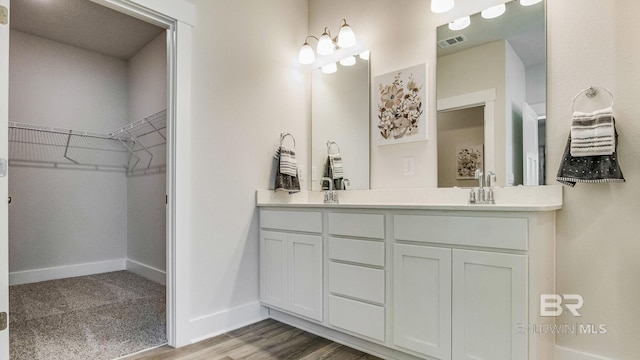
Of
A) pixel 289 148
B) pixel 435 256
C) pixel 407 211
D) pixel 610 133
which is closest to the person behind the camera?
pixel 610 133

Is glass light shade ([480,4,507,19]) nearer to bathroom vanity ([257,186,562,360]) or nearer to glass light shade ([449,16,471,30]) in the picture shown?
glass light shade ([449,16,471,30])

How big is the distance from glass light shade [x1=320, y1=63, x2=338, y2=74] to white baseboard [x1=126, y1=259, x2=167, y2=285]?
2505 mm

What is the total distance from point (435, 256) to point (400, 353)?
636mm

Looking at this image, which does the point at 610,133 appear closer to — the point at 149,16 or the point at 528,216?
Answer: the point at 528,216

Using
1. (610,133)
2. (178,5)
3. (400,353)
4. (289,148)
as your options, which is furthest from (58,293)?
(610,133)

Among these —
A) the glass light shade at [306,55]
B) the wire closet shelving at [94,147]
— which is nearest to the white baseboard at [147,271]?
the wire closet shelving at [94,147]

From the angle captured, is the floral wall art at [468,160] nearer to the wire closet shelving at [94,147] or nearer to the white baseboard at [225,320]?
the white baseboard at [225,320]

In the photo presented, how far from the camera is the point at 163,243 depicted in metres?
3.54

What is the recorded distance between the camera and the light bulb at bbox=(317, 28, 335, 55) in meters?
2.73

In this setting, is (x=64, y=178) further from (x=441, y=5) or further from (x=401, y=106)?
(x=441, y=5)

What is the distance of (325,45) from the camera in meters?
2.73

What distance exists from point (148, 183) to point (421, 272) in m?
3.28

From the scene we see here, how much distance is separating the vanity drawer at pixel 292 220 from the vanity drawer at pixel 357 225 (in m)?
0.13

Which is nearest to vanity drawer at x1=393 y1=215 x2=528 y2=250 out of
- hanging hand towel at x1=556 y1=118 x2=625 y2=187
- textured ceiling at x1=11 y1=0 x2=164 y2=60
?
hanging hand towel at x1=556 y1=118 x2=625 y2=187
